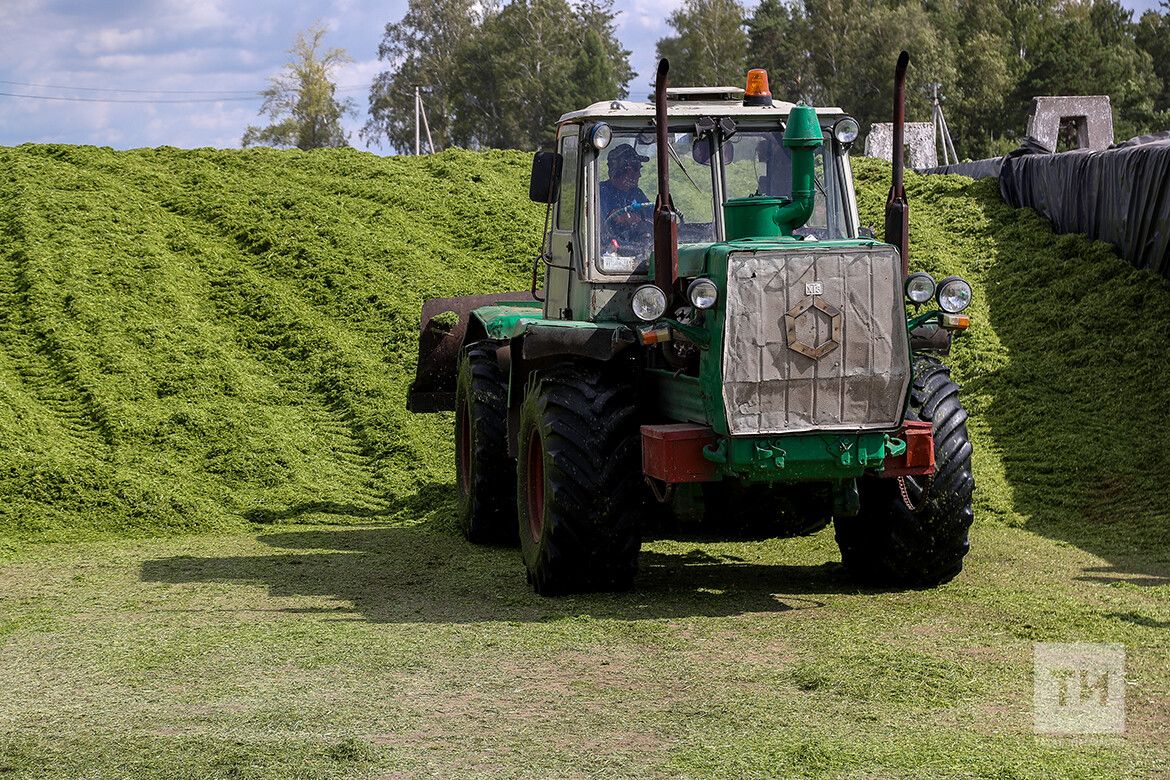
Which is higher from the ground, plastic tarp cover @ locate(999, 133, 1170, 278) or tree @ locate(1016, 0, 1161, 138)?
tree @ locate(1016, 0, 1161, 138)

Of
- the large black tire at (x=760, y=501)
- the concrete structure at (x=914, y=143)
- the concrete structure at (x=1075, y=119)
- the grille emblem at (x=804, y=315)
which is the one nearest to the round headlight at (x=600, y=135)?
the grille emblem at (x=804, y=315)

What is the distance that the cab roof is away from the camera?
8.82 m

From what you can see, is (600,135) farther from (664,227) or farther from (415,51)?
(415,51)

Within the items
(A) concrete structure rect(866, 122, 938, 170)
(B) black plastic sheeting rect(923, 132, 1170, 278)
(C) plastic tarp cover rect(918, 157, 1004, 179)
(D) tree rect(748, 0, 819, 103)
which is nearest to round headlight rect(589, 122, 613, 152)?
(B) black plastic sheeting rect(923, 132, 1170, 278)

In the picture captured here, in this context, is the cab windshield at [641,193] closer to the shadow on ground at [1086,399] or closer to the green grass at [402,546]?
the green grass at [402,546]

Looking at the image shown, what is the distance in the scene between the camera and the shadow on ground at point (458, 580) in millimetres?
8008

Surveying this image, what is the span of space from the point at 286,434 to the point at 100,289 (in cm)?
452

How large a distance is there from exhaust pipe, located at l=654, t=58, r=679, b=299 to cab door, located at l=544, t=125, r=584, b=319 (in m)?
1.02

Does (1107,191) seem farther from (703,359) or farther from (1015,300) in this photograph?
(703,359)

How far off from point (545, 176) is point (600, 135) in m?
0.48

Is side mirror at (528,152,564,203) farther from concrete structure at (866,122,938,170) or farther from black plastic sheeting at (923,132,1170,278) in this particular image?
concrete structure at (866,122,938,170)

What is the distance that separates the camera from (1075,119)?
24.2m

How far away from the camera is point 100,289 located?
16.9 metres

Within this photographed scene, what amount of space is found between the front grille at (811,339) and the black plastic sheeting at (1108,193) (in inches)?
355
